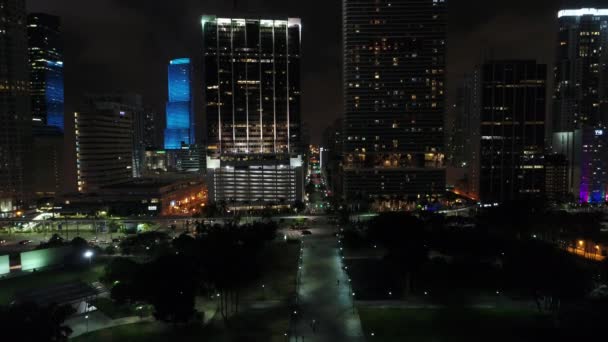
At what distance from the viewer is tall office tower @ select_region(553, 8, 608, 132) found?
87.8 meters

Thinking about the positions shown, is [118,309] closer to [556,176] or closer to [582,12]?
[556,176]

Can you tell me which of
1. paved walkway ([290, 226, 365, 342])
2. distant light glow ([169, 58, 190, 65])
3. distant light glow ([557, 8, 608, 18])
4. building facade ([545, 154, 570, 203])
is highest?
distant light glow ([169, 58, 190, 65])

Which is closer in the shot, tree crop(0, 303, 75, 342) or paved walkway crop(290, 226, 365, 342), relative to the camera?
tree crop(0, 303, 75, 342)

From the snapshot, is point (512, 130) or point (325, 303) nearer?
point (325, 303)

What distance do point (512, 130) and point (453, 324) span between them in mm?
56798

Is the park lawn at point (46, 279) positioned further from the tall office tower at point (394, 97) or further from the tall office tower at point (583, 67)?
the tall office tower at point (583, 67)

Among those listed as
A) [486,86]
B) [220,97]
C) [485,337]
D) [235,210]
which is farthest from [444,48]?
[485,337]

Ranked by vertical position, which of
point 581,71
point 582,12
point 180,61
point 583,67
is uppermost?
point 180,61

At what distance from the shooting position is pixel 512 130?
223 feet

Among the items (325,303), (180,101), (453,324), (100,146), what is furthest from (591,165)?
(180,101)

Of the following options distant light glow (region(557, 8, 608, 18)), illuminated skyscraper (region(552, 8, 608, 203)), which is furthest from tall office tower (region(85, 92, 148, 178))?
distant light glow (region(557, 8, 608, 18))

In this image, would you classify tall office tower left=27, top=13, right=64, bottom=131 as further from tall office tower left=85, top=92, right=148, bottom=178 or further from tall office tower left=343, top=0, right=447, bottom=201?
tall office tower left=343, top=0, right=447, bottom=201

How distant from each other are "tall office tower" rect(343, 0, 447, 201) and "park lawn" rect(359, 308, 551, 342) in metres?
45.0

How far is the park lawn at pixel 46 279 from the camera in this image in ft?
82.3
